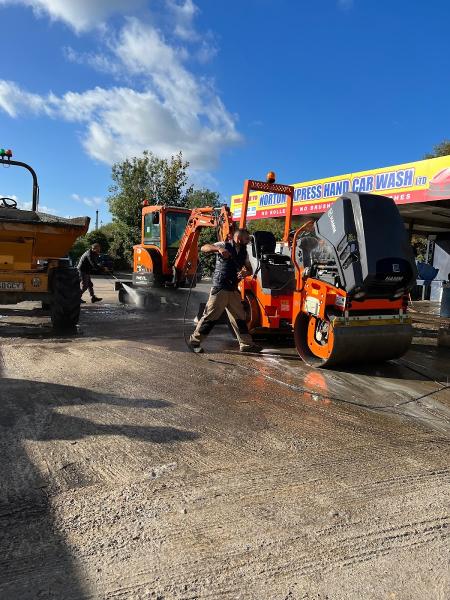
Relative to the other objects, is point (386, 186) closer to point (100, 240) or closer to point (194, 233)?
point (194, 233)

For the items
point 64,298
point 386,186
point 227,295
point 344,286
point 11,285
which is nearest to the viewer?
point 344,286

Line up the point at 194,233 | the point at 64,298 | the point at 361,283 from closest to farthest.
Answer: the point at 361,283
the point at 64,298
the point at 194,233

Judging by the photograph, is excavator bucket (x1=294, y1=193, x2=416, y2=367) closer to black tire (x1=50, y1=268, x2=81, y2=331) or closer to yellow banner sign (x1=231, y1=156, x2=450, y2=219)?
black tire (x1=50, y1=268, x2=81, y2=331)

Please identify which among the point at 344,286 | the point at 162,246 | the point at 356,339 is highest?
the point at 162,246

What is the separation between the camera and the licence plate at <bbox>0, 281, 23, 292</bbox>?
8.04m

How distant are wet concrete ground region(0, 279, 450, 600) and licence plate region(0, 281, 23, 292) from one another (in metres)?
2.49

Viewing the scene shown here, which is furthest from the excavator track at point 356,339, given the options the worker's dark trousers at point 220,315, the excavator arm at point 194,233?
the excavator arm at point 194,233

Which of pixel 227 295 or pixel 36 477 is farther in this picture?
pixel 227 295

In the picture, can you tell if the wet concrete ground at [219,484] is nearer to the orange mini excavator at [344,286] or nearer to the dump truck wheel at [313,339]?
the dump truck wheel at [313,339]

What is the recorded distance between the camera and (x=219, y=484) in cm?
316

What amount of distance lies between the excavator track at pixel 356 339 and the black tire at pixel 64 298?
4.14m

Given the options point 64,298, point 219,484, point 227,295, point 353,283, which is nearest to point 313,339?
point 353,283

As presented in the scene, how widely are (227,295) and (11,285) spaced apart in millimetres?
3658

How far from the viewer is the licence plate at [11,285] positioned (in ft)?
26.4
